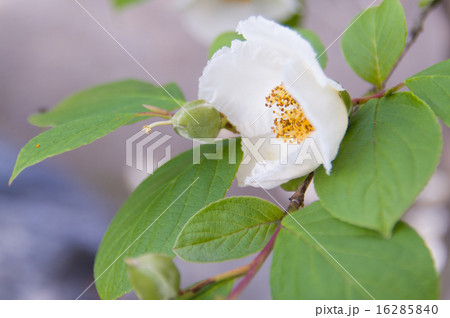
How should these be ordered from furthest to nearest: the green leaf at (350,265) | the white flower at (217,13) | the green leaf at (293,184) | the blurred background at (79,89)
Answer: the blurred background at (79,89) < the white flower at (217,13) < the green leaf at (293,184) < the green leaf at (350,265)

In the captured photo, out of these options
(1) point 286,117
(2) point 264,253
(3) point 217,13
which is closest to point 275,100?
(1) point 286,117

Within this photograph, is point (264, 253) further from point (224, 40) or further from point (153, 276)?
point (224, 40)

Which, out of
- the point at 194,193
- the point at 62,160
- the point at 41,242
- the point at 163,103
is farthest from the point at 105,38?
the point at 194,193

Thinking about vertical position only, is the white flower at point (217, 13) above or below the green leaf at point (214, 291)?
above

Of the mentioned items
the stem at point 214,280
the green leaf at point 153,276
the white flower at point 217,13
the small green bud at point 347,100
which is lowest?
the stem at point 214,280

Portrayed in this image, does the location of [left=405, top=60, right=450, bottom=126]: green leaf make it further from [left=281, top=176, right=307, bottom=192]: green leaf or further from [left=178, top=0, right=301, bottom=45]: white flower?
[left=178, top=0, right=301, bottom=45]: white flower

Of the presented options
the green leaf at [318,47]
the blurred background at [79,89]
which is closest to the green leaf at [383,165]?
the green leaf at [318,47]

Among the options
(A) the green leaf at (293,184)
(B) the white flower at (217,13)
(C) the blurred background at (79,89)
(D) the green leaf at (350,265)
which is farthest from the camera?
(C) the blurred background at (79,89)

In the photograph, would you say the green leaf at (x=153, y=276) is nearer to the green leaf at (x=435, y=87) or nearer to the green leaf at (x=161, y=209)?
the green leaf at (x=161, y=209)
